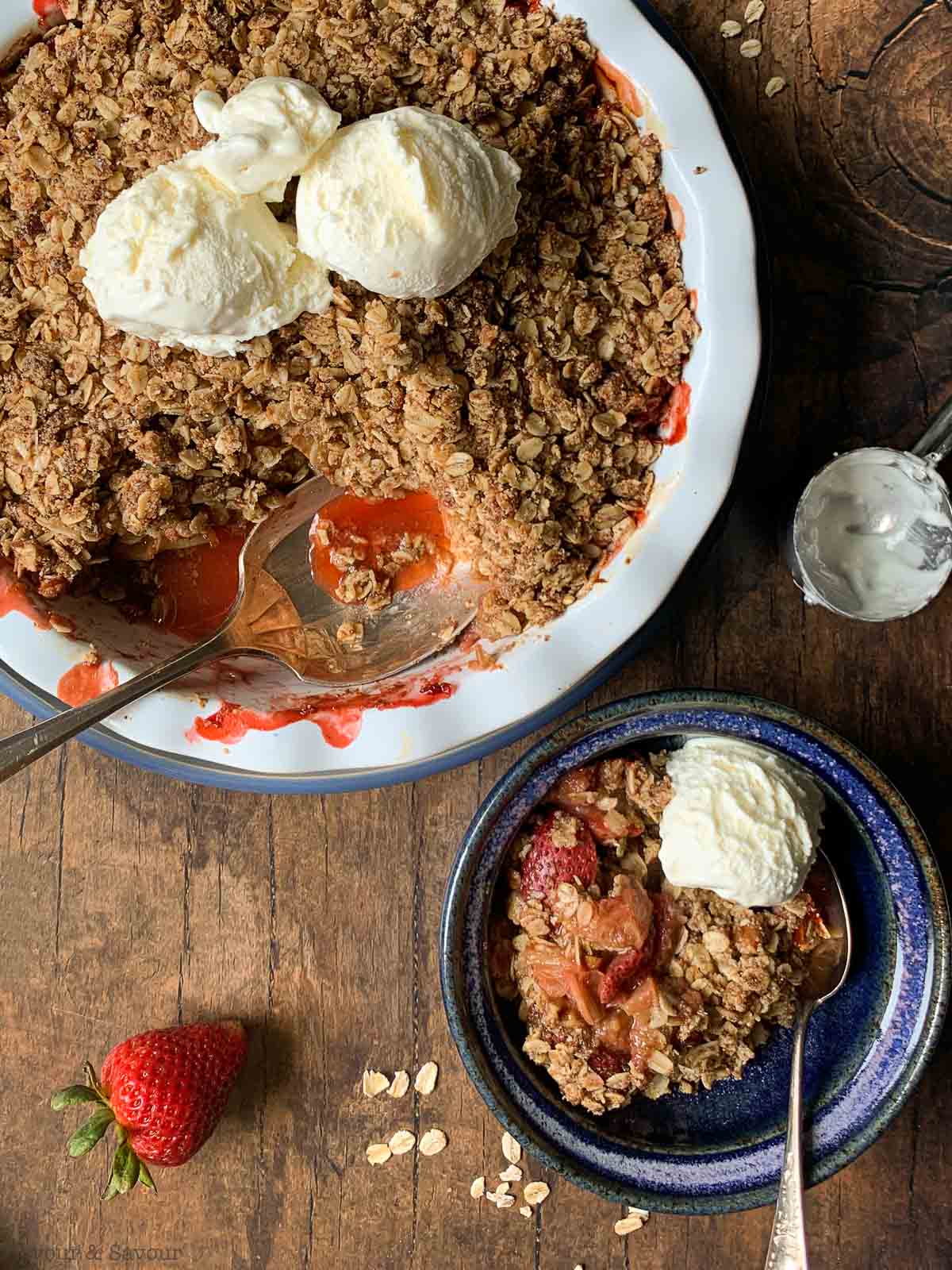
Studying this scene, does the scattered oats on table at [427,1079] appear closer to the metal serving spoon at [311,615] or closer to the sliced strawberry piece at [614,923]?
the sliced strawberry piece at [614,923]

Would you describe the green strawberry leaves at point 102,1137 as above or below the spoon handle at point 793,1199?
above

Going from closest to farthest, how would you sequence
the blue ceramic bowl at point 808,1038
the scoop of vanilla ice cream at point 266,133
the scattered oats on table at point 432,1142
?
the scoop of vanilla ice cream at point 266,133 < the blue ceramic bowl at point 808,1038 < the scattered oats on table at point 432,1142

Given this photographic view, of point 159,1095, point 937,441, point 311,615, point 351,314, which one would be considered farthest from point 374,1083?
point 937,441

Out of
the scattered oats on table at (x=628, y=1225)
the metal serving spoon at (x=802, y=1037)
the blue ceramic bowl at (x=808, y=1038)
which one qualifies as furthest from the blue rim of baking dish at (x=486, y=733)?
the scattered oats on table at (x=628, y=1225)

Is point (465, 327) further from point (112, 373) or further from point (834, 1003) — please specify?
point (834, 1003)

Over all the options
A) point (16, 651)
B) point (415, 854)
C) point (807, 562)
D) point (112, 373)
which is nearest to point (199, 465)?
point (112, 373)

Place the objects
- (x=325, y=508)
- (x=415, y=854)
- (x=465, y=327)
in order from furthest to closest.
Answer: (x=415, y=854) < (x=325, y=508) < (x=465, y=327)
